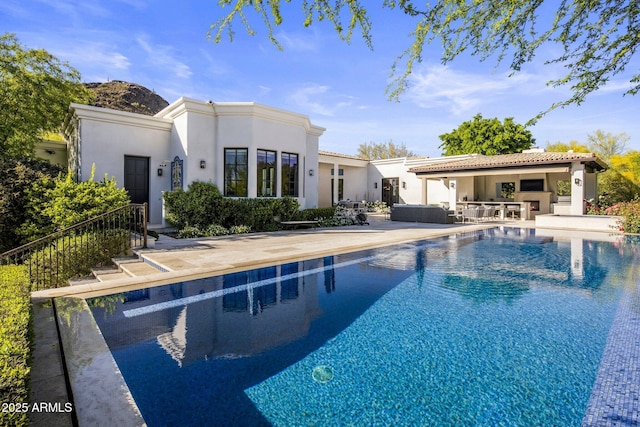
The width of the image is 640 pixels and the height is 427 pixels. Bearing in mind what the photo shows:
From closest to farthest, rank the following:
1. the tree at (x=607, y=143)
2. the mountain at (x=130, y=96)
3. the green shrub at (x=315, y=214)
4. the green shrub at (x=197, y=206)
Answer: the green shrub at (x=197, y=206)
the green shrub at (x=315, y=214)
the tree at (x=607, y=143)
the mountain at (x=130, y=96)

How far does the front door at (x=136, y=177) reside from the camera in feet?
45.9

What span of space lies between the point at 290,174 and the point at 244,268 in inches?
348

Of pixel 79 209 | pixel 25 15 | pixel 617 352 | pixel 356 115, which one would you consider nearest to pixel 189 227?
pixel 79 209

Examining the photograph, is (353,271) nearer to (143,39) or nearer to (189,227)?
(189,227)

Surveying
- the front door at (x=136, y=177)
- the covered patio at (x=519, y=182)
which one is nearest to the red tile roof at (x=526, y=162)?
the covered patio at (x=519, y=182)

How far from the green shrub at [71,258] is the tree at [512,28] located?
582 cm

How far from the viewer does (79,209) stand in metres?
9.29

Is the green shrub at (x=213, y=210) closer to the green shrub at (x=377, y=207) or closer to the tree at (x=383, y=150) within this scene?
the green shrub at (x=377, y=207)

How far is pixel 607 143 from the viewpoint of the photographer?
140 ft

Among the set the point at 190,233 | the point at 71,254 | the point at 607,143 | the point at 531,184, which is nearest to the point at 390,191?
the point at 531,184

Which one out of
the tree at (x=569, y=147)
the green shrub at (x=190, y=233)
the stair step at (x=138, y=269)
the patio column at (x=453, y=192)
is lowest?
the stair step at (x=138, y=269)

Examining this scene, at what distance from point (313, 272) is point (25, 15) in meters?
16.0

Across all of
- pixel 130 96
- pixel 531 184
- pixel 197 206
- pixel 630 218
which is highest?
pixel 130 96

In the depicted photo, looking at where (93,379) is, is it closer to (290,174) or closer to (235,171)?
(235,171)
